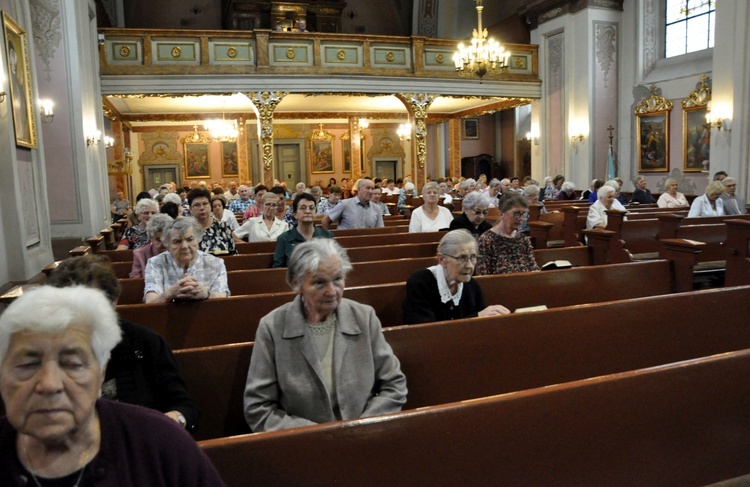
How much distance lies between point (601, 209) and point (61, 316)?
19.9ft

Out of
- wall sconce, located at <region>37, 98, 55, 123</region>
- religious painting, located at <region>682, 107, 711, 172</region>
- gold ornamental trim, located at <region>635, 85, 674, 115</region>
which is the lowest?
religious painting, located at <region>682, 107, 711, 172</region>

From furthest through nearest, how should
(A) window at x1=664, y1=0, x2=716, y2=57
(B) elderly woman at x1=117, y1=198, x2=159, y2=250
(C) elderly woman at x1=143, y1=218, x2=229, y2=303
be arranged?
1. (A) window at x1=664, y1=0, x2=716, y2=57
2. (B) elderly woman at x1=117, y1=198, x2=159, y2=250
3. (C) elderly woman at x1=143, y1=218, x2=229, y2=303

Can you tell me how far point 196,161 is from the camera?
1986 centimetres

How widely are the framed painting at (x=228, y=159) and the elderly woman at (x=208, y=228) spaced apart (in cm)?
1539

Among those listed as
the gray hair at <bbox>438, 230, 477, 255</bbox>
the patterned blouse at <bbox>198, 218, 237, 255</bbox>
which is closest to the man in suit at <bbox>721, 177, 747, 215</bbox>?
the gray hair at <bbox>438, 230, 477, 255</bbox>

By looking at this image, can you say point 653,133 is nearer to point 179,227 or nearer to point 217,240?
point 217,240

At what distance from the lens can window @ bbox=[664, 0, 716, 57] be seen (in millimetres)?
12070

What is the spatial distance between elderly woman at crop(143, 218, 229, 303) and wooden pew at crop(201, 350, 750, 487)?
1.78 meters

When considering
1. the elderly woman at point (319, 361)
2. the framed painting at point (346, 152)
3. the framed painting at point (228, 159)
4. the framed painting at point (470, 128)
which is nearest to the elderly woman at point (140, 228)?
the elderly woman at point (319, 361)

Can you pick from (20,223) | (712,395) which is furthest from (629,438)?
(20,223)

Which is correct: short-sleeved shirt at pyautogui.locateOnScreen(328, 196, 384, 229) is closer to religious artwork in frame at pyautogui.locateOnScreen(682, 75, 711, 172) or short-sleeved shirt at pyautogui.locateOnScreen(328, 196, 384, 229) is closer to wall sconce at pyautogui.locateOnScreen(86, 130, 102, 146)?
wall sconce at pyautogui.locateOnScreen(86, 130, 102, 146)

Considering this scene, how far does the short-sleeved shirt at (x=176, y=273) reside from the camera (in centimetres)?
332

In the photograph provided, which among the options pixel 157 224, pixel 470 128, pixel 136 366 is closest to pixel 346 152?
pixel 470 128

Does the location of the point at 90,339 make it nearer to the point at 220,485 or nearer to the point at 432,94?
the point at 220,485
